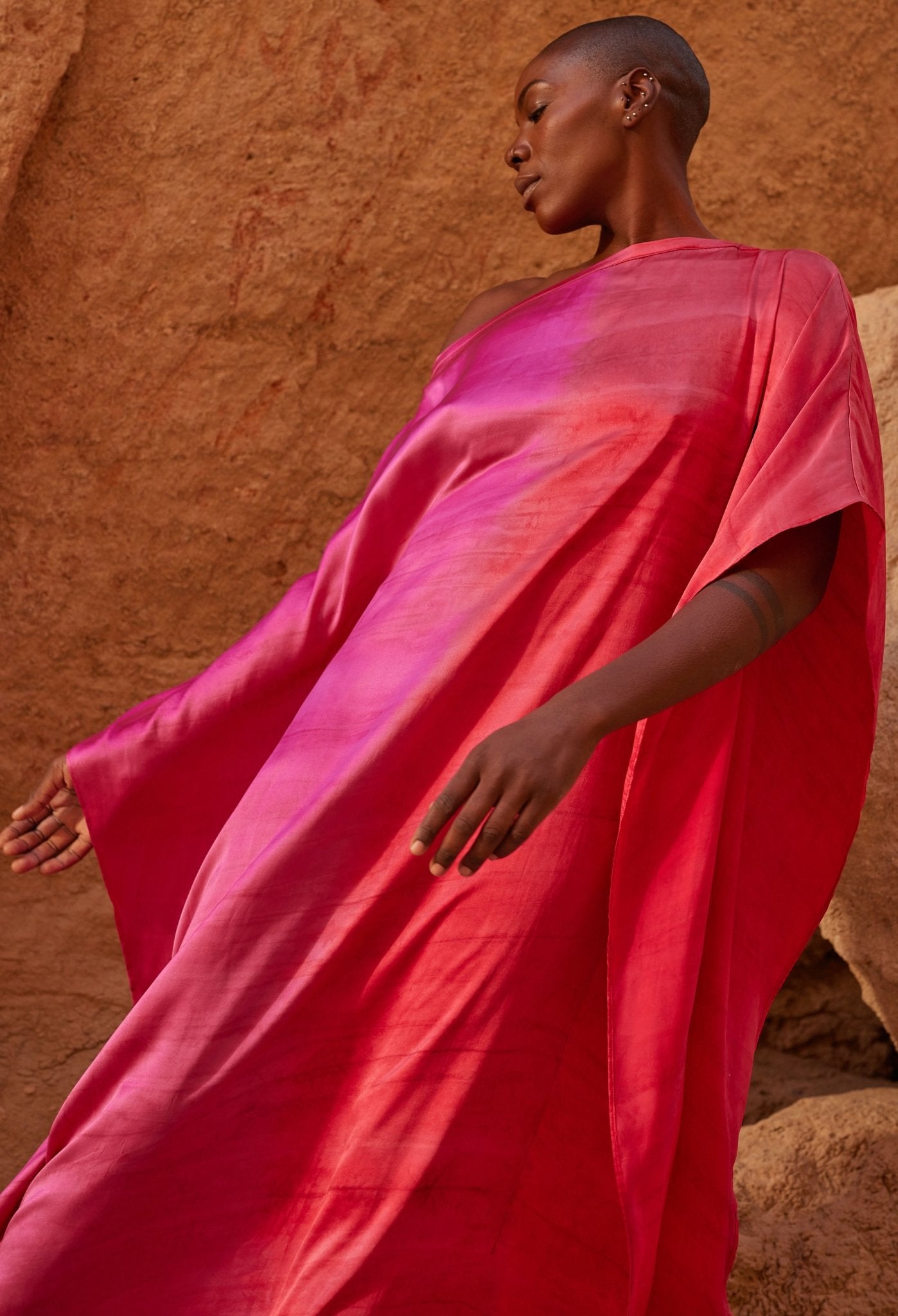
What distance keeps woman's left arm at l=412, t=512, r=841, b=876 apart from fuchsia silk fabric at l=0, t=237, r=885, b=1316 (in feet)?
0.15

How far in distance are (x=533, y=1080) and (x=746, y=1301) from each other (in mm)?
590

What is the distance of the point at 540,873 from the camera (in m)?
1.45

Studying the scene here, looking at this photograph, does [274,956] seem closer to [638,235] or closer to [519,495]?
[519,495]

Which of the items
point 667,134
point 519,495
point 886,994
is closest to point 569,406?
point 519,495

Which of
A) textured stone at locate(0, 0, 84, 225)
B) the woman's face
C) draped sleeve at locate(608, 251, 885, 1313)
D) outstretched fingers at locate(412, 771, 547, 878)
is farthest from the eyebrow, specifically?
outstretched fingers at locate(412, 771, 547, 878)

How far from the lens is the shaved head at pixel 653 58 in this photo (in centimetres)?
175

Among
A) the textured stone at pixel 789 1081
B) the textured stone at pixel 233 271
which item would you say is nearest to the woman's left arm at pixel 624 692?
the textured stone at pixel 789 1081

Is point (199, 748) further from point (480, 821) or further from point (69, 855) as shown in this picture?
point (480, 821)

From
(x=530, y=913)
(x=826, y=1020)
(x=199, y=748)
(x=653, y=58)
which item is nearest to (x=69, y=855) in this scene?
(x=199, y=748)

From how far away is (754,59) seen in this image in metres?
2.46

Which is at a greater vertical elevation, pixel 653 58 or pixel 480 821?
pixel 653 58

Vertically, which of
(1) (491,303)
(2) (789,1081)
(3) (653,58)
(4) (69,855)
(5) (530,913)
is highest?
(3) (653,58)

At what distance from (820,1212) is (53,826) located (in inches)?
39.7

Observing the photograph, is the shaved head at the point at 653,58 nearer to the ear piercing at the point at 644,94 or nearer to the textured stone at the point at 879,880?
the ear piercing at the point at 644,94
